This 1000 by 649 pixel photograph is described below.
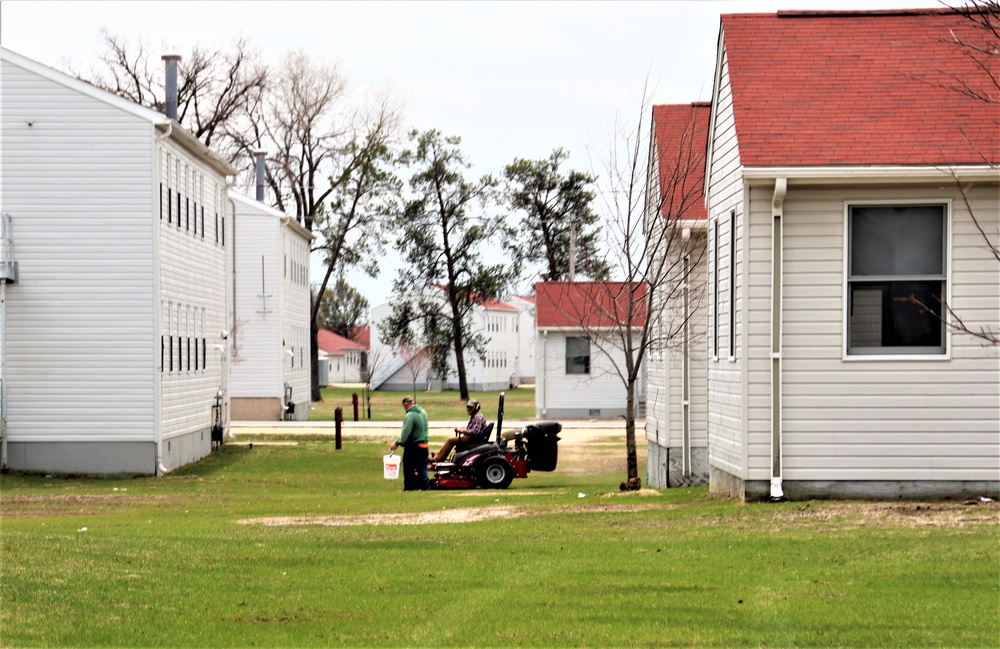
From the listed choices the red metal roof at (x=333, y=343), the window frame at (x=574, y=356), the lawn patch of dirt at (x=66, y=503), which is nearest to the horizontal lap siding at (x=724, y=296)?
the lawn patch of dirt at (x=66, y=503)

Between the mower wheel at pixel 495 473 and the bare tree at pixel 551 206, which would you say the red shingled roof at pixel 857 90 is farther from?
the bare tree at pixel 551 206

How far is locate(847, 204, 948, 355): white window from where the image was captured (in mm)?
15469

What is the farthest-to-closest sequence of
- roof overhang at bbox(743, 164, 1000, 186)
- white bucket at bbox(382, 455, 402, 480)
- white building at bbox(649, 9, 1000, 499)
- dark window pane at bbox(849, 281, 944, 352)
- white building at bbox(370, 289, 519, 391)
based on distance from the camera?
white building at bbox(370, 289, 519, 391) < white bucket at bbox(382, 455, 402, 480) < dark window pane at bbox(849, 281, 944, 352) < white building at bbox(649, 9, 1000, 499) < roof overhang at bbox(743, 164, 1000, 186)

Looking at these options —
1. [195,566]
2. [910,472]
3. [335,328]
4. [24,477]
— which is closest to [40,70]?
[24,477]

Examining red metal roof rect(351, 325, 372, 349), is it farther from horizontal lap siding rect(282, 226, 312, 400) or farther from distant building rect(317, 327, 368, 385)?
horizontal lap siding rect(282, 226, 312, 400)

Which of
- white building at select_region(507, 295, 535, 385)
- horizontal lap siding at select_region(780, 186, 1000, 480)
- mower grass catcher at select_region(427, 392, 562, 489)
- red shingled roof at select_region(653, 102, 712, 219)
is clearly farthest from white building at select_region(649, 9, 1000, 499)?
white building at select_region(507, 295, 535, 385)

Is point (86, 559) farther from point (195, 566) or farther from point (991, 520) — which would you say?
point (991, 520)

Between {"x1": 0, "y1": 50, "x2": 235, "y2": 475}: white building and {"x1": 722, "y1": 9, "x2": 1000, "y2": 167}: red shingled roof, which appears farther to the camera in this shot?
{"x1": 0, "y1": 50, "x2": 235, "y2": 475}: white building

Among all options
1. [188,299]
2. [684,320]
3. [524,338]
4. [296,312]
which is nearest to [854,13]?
[684,320]

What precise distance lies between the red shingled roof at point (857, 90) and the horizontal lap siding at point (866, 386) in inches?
21.0

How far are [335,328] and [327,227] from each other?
58.4m

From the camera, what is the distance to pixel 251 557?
1270 cm

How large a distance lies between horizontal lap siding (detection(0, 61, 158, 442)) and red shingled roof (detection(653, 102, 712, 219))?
10459 mm

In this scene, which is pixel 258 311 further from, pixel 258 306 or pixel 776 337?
pixel 776 337
